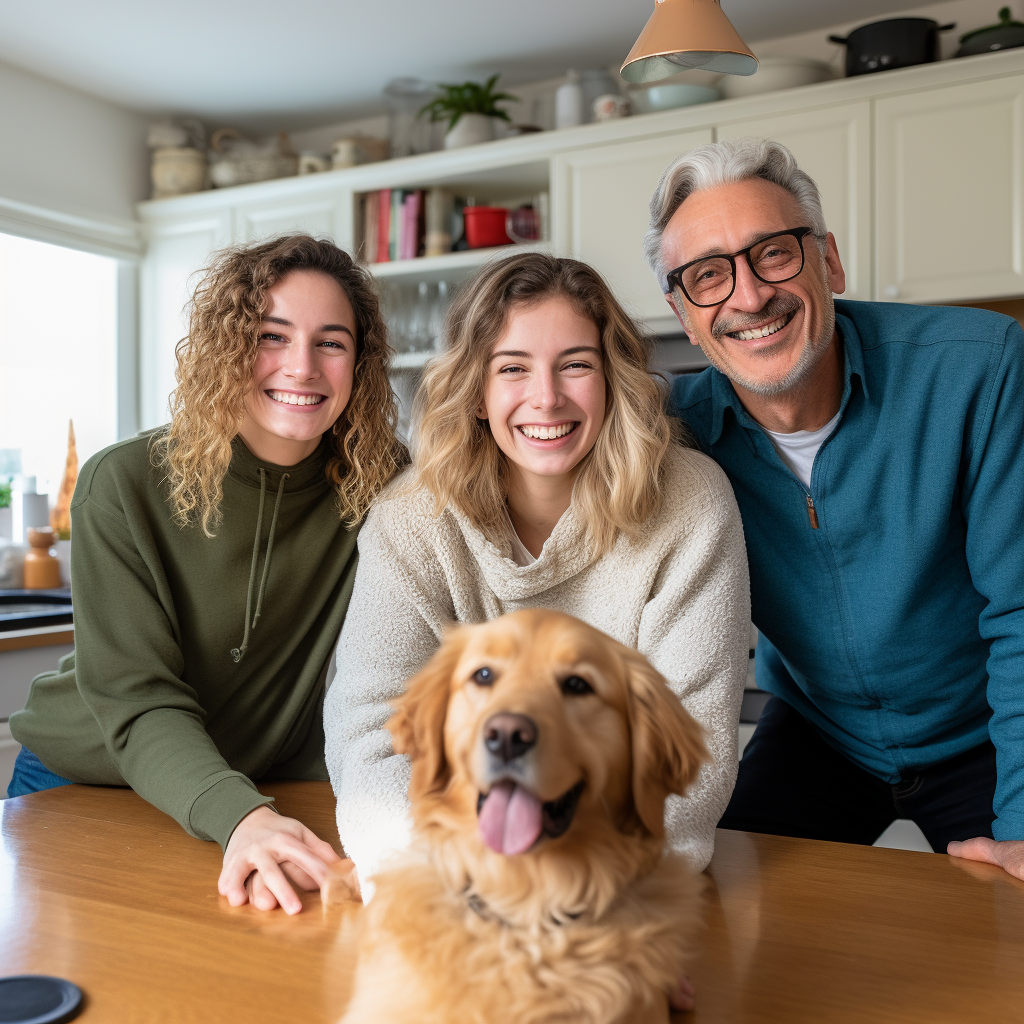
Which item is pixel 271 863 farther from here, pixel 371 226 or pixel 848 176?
pixel 371 226

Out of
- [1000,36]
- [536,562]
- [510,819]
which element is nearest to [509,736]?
[510,819]

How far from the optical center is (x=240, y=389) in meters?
1.52

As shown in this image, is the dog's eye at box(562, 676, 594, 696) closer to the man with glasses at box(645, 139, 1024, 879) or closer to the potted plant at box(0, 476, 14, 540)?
the man with glasses at box(645, 139, 1024, 879)

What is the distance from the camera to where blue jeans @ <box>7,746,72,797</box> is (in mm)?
1648

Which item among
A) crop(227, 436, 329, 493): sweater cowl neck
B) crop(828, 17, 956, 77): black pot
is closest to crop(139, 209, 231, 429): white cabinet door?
crop(828, 17, 956, 77): black pot

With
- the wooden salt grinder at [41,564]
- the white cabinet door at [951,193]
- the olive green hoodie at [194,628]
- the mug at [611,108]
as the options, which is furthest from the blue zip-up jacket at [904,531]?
the wooden salt grinder at [41,564]

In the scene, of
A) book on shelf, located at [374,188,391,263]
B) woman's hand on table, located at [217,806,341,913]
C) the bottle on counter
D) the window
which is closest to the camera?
woman's hand on table, located at [217,806,341,913]

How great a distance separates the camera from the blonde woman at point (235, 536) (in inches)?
55.1

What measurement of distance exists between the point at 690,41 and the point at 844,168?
186 centimetres

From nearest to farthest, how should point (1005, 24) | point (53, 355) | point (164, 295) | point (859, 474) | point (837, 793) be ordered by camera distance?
point (859, 474)
point (837, 793)
point (1005, 24)
point (53, 355)
point (164, 295)

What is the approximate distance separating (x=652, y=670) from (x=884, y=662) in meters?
1.03

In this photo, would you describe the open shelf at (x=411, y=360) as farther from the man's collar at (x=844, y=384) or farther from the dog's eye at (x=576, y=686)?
the dog's eye at (x=576, y=686)

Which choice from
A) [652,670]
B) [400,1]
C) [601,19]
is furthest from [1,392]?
[652,670]

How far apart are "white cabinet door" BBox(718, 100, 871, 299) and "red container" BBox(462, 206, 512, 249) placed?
1.19 metres
